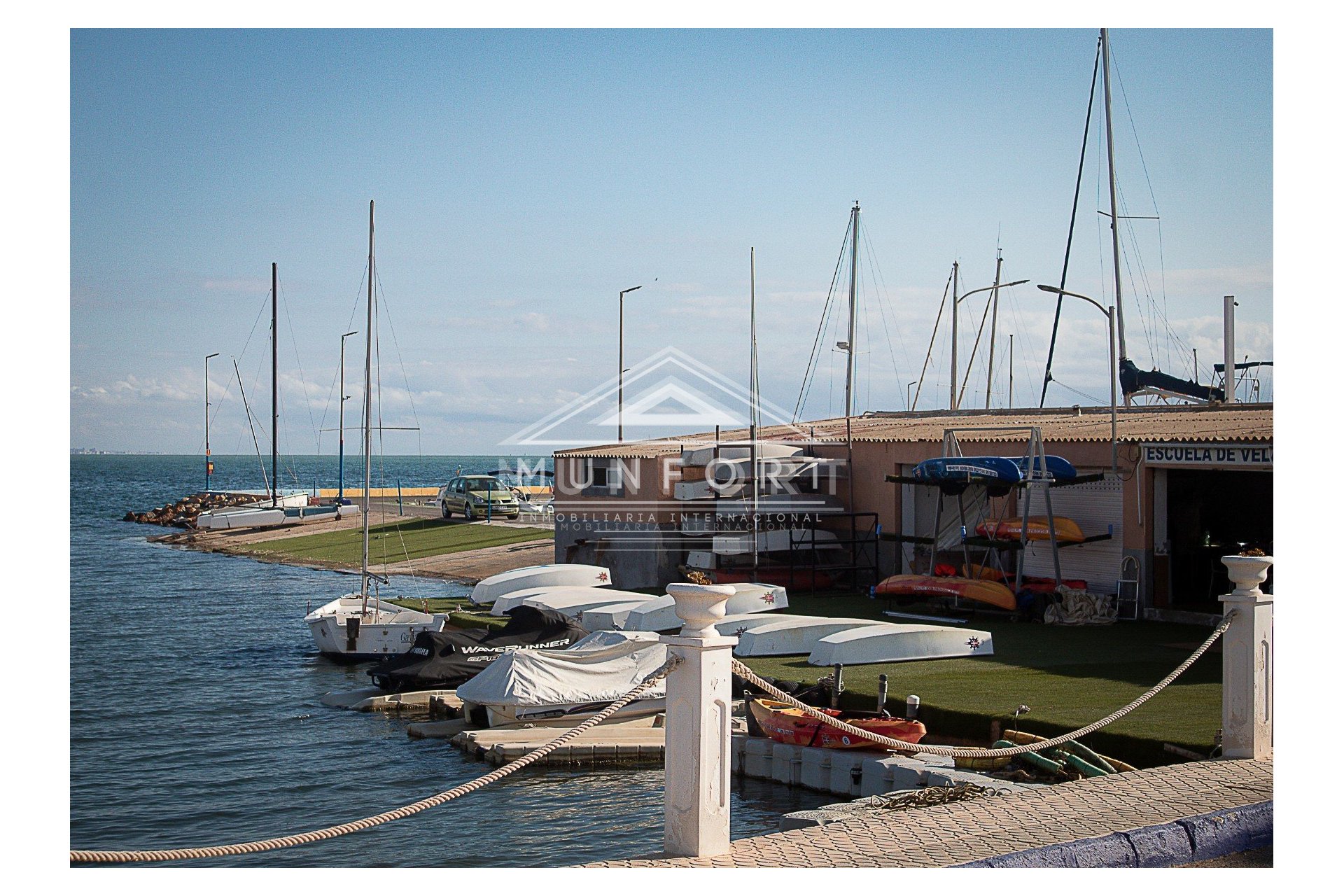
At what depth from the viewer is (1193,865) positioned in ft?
25.8

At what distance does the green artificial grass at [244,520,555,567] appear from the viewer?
46344mm

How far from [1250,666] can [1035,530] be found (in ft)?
47.7

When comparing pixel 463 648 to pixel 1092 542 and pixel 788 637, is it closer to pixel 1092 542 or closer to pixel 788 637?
pixel 788 637

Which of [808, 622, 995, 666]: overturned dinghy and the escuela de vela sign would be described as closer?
[808, 622, 995, 666]: overturned dinghy

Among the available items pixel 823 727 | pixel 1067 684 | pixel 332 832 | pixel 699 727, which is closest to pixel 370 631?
pixel 823 727

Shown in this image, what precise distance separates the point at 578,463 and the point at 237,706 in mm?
12053

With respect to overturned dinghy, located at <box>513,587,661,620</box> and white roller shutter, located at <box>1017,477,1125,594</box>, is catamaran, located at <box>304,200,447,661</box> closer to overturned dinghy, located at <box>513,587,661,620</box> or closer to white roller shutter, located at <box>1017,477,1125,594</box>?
overturned dinghy, located at <box>513,587,661,620</box>

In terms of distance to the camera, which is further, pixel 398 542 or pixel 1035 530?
pixel 398 542

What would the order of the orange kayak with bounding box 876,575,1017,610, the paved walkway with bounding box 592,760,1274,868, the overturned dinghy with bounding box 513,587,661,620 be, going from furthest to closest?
the overturned dinghy with bounding box 513,587,661,620 < the orange kayak with bounding box 876,575,1017,610 < the paved walkway with bounding box 592,760,1274,868

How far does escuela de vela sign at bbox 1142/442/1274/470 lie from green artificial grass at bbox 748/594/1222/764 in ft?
9.52

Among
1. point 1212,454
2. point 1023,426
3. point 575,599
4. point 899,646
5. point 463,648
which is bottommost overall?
point 463,648

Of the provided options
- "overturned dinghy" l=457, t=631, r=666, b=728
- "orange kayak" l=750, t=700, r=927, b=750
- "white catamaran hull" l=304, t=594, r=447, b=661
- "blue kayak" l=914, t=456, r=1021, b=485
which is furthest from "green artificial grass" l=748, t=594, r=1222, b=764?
"white catamaran hull" l=304, t=594, r=447, b=661

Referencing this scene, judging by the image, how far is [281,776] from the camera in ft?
62.5

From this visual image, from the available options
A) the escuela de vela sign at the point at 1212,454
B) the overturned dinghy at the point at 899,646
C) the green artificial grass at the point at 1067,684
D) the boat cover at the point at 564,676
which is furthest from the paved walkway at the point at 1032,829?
the escuela de vela sign at the point at 1212,454
